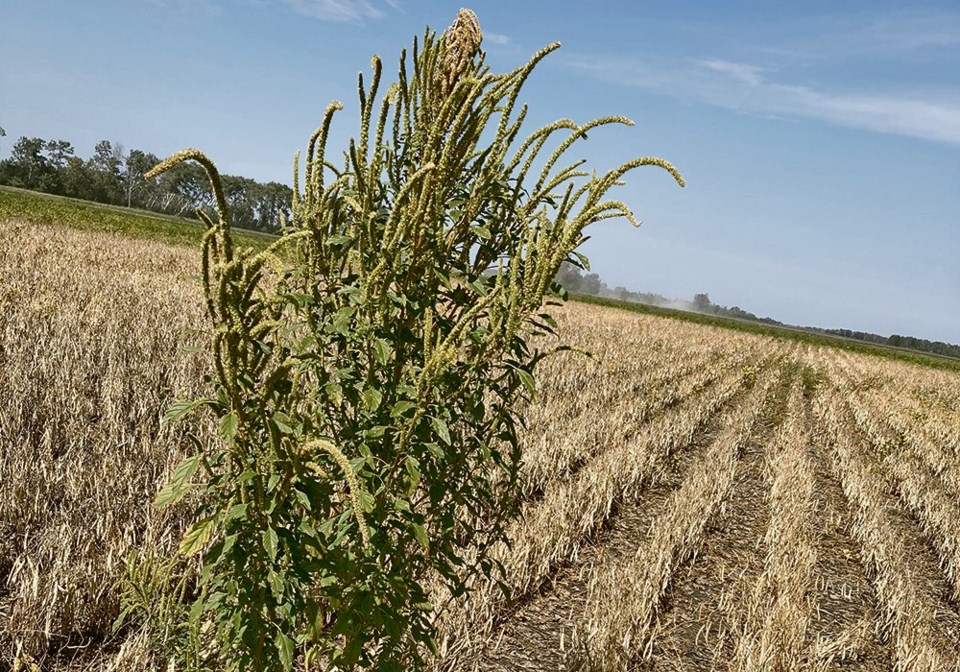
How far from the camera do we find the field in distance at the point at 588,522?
12.0ft

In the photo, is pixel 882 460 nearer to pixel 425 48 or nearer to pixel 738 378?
pixel 738 378

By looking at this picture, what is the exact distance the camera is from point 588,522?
562 cm

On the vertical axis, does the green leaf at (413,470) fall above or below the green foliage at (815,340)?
below

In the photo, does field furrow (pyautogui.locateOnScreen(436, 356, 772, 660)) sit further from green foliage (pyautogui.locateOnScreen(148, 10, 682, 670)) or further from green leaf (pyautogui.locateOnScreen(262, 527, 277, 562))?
green leaf (pyautogui.locateOnScreen(262, 527, 277, 562))

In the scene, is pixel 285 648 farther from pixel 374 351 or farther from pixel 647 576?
pixel 647 576

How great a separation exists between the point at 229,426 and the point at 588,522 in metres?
4.33

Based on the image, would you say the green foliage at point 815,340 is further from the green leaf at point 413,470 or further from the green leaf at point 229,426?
the green leaf at point 229,426

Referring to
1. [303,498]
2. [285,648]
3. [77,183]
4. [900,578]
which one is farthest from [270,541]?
[77,183]

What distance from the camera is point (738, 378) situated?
53.9 feet

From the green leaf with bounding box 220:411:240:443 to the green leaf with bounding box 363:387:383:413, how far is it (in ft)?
1.34

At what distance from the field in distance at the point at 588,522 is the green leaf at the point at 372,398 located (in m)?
0.57

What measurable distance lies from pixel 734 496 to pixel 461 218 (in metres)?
6.30

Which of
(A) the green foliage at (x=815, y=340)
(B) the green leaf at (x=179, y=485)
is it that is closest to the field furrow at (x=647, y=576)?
(B) the green leaf at (x=179, y=485)

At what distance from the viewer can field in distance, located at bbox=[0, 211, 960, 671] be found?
3.65 metres
